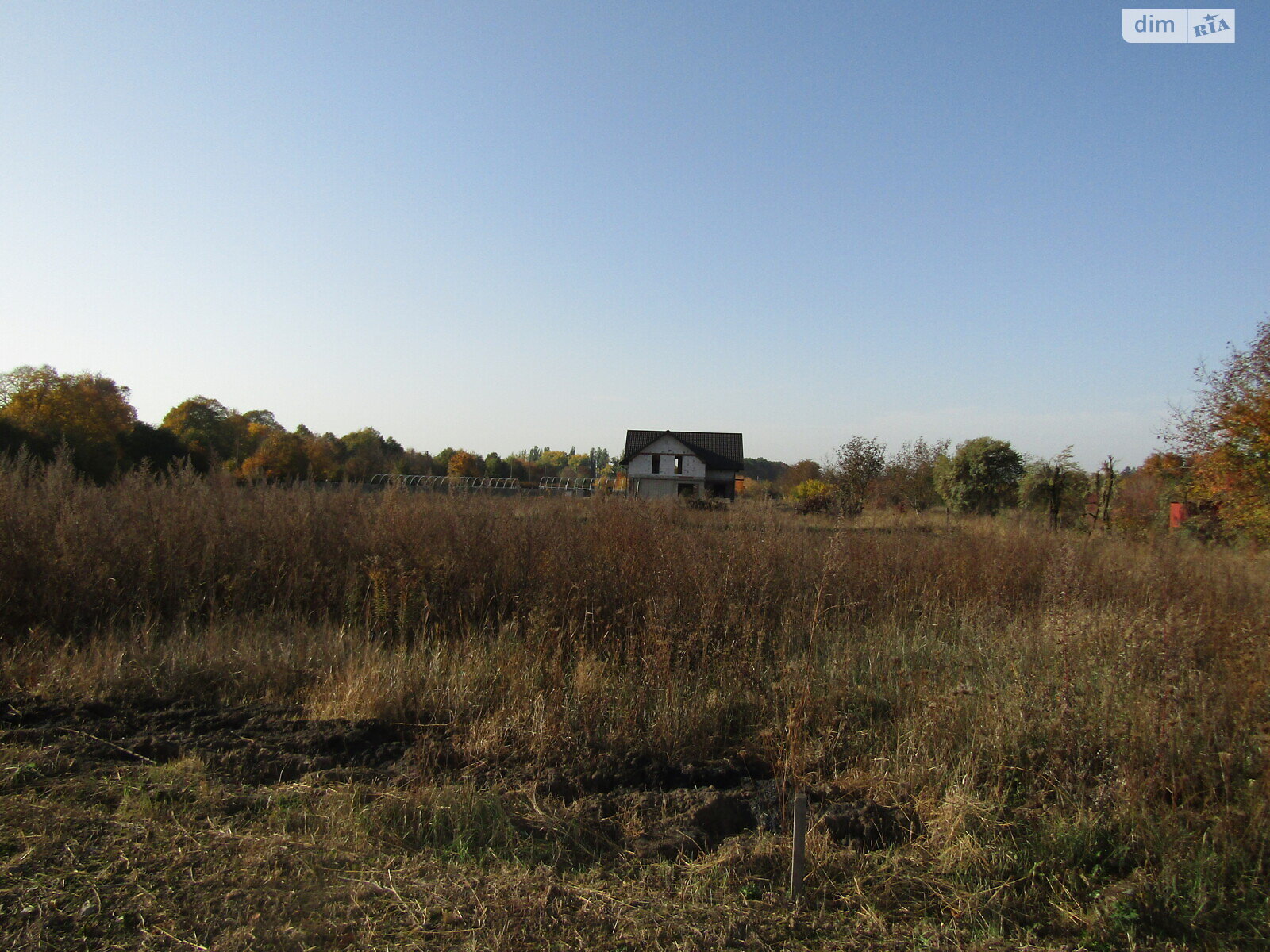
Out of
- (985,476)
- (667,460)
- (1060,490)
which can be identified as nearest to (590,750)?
(1060,490)

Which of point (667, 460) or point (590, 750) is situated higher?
point (667, 460)

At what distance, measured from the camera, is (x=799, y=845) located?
304 centimetres

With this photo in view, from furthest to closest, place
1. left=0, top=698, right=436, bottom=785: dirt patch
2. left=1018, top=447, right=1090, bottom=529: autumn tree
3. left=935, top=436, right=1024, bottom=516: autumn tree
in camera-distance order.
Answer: left=935, top=436, right=1024, bottom=516: autumn tree < left=1018, top=447, right=1090, bottom=529: autumn tree < left=0, top=698, right=436, bottom=785: dirt patch

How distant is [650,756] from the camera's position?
4.42 metres

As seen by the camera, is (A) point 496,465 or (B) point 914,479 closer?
(B) point 914,479

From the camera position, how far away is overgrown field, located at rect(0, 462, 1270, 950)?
2941 mm

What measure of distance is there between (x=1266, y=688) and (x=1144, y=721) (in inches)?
40.0

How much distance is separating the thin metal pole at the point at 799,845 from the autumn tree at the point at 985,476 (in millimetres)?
28898

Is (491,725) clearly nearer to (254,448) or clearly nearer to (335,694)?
(335,694)

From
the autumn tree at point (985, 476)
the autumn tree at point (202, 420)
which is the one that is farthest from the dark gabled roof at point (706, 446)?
the autumn tree at point (202, 420)

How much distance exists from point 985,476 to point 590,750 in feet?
97.3

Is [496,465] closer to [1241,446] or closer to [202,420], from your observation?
[202,420]

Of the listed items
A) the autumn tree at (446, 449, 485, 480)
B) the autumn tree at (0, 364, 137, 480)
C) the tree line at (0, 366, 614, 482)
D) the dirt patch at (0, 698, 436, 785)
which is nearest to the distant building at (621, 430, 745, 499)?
the tree line at (0, 366, 614, 482)

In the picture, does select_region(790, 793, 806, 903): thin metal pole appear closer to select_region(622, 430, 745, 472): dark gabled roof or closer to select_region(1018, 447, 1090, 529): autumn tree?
select_region(1018, 447, 1090, 529): autumn tree
